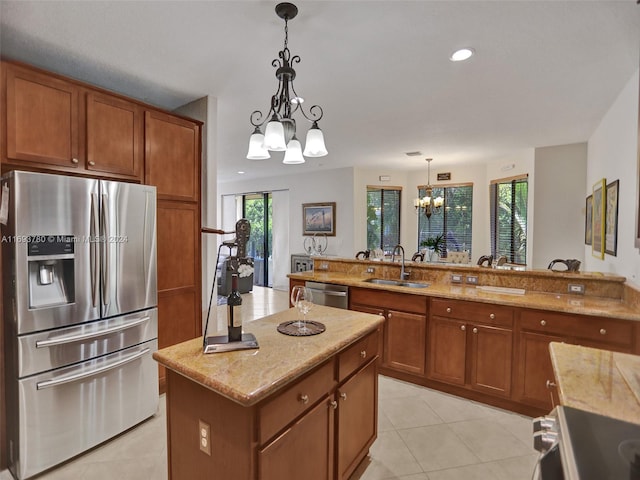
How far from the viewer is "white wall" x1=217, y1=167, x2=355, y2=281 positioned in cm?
670

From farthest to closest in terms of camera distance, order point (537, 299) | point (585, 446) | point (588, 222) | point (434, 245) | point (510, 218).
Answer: point (434, 245) < point (510, 218) < point (588, 222) < point (537, 299) < point (585, 446)

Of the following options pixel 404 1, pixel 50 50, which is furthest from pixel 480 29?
pixel 50 50

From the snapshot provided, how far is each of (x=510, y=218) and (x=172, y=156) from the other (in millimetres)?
5800

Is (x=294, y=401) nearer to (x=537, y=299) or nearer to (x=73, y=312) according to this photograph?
(x=73, y=312)

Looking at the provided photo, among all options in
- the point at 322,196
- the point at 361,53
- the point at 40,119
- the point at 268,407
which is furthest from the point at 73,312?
the point at 322,196

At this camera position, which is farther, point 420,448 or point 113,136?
point 113,136

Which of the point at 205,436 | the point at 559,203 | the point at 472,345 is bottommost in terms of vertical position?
the point at 472,345

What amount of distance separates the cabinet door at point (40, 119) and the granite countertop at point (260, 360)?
159cm

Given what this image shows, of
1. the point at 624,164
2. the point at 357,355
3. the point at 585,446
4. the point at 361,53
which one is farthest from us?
the point at 624,164

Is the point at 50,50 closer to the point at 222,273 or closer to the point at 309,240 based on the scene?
the point at 222,273

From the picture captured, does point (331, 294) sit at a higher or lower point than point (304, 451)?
higher

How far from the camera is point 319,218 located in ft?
23.2

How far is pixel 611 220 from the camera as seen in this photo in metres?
2.94

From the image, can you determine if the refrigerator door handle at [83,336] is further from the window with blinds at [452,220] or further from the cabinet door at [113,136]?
the window with blinds at [452,220]
